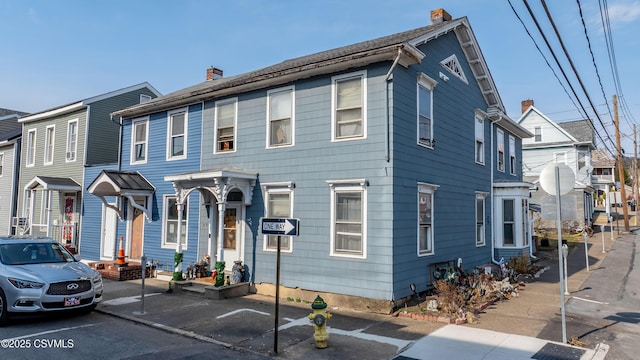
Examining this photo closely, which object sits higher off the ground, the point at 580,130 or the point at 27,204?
the point at 580,130

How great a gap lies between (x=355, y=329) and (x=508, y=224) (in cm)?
1033

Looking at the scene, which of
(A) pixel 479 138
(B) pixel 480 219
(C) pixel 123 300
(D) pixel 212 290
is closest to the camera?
(C) pixel 123 300

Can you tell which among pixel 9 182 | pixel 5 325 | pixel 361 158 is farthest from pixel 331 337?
pixel 9 182

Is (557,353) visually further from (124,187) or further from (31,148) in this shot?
(31,148)

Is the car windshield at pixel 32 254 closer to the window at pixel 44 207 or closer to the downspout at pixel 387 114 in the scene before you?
the downspout at pixel 387 114

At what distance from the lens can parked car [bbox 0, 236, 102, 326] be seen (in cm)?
812

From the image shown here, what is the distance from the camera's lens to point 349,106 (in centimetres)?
1077

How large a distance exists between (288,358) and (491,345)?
11.9ft

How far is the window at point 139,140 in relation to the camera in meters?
16.0

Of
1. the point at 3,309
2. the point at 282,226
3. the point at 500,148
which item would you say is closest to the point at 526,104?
the point at 500,148

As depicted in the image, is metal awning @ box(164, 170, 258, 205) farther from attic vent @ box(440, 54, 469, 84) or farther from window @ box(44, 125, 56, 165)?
window @ box(44, 125, 56, 165)

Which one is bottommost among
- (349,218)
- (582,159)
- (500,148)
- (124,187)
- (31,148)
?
(349,218)

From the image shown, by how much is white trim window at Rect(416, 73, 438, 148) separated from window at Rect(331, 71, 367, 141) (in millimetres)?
1764

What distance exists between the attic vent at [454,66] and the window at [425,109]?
4.75 feet
